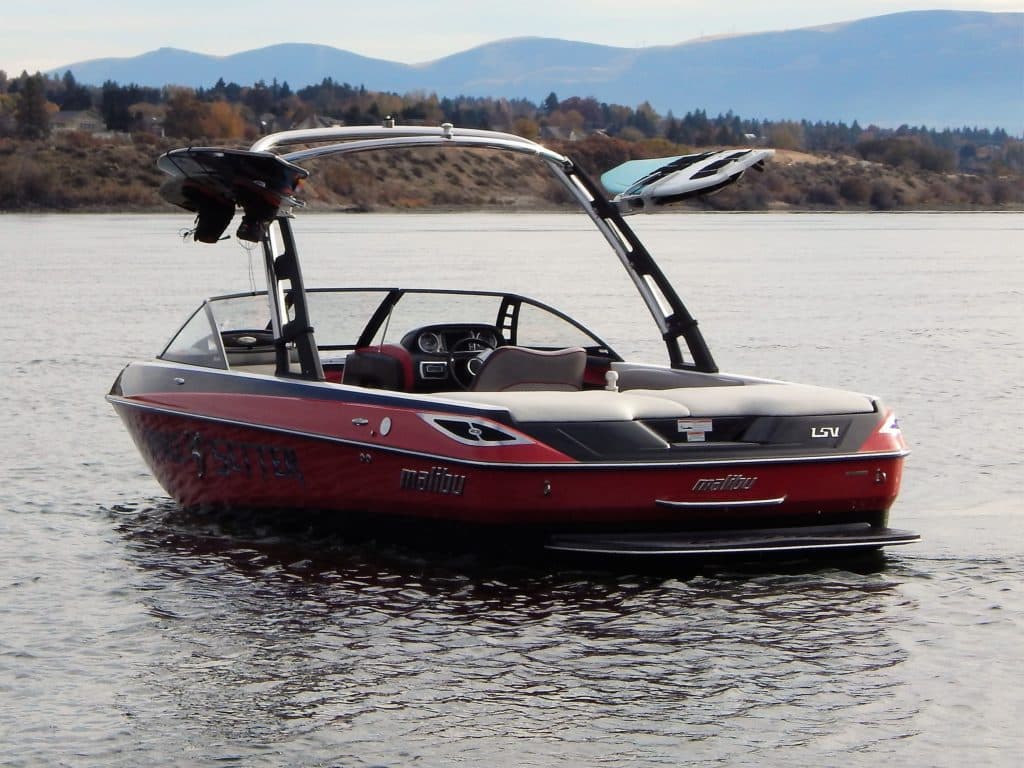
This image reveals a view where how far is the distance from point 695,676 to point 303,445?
2.86m

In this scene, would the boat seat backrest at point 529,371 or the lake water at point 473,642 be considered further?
the boat seat backrest at point 529,371

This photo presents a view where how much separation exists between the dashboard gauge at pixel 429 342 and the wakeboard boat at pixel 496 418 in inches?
0.8

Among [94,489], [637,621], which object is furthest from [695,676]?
[94,489]

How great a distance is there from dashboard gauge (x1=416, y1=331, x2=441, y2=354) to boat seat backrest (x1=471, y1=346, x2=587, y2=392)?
107cm

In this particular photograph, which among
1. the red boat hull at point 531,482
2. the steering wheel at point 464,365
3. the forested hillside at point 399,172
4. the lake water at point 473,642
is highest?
the forested hillside at point 399,172

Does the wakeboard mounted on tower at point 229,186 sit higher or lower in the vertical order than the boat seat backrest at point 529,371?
higher

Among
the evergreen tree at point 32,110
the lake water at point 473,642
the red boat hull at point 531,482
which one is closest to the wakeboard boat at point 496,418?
the red boat hull at point 531,482

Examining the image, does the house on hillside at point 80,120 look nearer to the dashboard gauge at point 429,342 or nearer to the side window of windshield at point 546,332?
the side window of windshield at point 546,332

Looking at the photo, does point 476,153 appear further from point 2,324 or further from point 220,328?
point 220,328

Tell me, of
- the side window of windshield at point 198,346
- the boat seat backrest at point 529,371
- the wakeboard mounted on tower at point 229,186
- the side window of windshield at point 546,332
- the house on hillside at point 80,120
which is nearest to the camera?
the wakeboard mounted on tower at point 229,186

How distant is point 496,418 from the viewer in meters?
8.02

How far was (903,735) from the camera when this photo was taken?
6.30 metres

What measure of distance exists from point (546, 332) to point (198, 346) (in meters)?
2.27

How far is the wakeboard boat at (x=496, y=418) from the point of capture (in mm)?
8023
